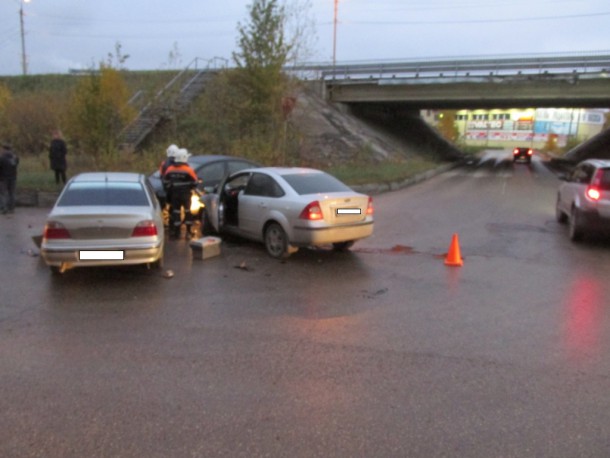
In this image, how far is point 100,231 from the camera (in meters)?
6.86

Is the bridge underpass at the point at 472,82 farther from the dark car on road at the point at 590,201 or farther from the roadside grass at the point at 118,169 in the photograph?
the dark car on road at the point at 590,201

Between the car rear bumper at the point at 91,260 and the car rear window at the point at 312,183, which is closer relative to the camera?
the car rear bumper at the point at 91,260

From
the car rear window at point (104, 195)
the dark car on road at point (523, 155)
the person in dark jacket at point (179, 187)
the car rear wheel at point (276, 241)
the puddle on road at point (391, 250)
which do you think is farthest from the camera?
the dark car on road at point (523, 155)

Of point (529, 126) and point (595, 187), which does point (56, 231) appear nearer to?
point (595, 187)

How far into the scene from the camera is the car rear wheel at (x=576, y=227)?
10270 mm

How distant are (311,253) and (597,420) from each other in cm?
590

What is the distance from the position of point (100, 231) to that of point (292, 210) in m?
2.84

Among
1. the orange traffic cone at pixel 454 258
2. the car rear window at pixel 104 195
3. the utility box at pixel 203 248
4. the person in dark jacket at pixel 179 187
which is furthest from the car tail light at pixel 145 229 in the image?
the orange traffic cone at pixel 454 258

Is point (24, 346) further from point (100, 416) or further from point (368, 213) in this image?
point (368, 213)

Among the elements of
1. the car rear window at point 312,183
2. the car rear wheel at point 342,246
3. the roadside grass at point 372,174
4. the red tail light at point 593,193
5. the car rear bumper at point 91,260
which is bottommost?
the car rear wheel at point 342,246

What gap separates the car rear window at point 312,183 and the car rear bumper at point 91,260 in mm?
2613

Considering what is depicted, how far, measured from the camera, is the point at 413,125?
46969mm

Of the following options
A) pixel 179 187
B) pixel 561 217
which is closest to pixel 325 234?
pixel 179 187

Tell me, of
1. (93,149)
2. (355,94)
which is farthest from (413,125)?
(93,149)
